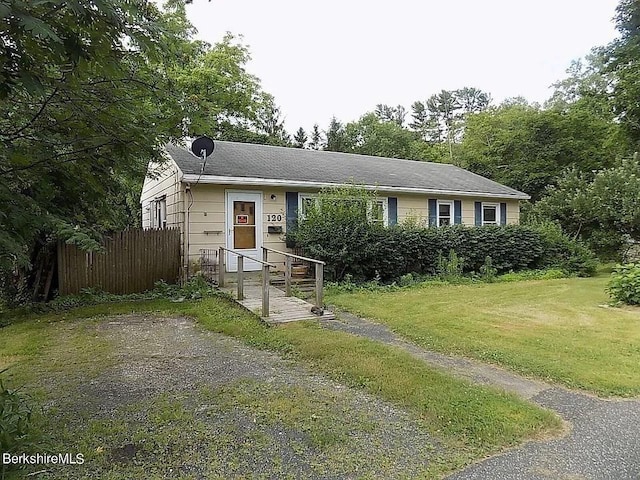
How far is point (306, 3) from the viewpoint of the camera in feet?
26.9

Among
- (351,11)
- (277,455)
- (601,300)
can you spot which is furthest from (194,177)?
(601,300)

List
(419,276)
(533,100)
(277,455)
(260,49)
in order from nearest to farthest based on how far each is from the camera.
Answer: (277,455), (419,276), (260,49), (533,100)

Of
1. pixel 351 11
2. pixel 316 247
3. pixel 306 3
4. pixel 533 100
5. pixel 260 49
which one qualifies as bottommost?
pixel 316 247

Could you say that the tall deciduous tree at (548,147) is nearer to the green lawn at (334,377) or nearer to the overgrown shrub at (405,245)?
the overgrown shrub at (405,245)

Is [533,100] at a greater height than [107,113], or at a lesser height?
greater

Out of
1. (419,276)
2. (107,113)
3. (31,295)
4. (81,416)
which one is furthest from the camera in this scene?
(419,276)

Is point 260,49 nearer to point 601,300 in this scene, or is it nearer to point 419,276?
point 419,276

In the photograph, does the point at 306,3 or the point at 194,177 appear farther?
the point at 194,177

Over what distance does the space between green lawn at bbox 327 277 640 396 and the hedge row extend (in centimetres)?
123

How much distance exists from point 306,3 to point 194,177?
4394 millimetres

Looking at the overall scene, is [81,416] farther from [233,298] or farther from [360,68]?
[360,68]

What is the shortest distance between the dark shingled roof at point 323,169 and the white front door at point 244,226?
0.56m

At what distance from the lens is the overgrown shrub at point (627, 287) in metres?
7.92

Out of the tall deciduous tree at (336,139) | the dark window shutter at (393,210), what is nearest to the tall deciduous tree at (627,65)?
the dark window shutter at (393,210)
